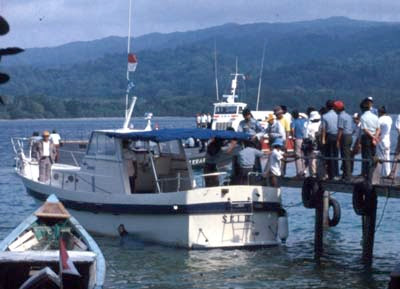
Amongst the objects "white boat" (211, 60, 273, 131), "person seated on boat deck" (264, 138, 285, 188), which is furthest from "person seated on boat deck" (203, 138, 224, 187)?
"white boat" (211, 60, 273, 131)

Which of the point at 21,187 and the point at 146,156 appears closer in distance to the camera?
the point at 146,156

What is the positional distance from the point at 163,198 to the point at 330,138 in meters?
4.01

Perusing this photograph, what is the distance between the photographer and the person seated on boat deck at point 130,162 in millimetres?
24844

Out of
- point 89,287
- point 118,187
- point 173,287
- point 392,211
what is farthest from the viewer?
point 392,211

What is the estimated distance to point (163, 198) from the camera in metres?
22.8

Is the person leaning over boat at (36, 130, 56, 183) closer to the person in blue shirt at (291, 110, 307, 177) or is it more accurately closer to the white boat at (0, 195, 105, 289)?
the person in blue shirt at (291, 110, 307, 177)

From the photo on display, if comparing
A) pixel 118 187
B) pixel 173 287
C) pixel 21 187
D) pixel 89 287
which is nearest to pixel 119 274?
pixel 173 287

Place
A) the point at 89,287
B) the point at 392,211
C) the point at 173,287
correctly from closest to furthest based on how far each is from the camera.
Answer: the point at 89,287, the point at 173,287, the point at 392,211

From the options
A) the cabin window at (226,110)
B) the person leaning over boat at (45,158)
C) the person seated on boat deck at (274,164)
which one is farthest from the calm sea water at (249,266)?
the cabin window at (226,110)

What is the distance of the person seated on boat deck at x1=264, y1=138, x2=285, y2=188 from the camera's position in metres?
23.2

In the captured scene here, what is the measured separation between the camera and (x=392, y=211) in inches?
1340

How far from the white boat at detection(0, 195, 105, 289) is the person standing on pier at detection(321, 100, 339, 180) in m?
5.92

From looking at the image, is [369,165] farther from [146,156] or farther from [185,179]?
[146,156]

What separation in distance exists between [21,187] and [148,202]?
2189 centimetres
